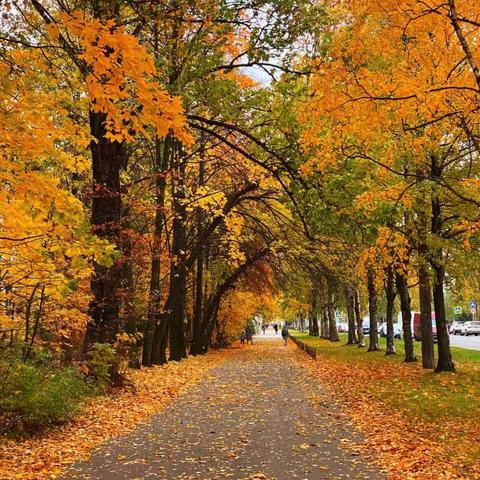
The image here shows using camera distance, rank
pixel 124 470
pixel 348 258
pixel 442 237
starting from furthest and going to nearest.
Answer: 1. pixel 348 258
2. pixel 442 237
3. pixel 124 470

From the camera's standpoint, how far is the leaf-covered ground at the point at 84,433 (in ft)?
22.2

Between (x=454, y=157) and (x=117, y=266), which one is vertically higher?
(x=454, y=157)

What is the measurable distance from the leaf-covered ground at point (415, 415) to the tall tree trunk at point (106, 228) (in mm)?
5570

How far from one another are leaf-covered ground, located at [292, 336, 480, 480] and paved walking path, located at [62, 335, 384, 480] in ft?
1.58

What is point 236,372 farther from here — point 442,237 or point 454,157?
point 454,157

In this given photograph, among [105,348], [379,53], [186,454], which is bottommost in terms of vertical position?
[186,454]

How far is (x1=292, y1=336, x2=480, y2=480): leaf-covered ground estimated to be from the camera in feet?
22.4

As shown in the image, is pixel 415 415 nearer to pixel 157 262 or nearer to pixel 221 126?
pixel 221 126

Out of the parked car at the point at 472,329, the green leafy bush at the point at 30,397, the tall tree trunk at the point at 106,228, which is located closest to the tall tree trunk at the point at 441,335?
the tall tree trunk at the point at 106,228

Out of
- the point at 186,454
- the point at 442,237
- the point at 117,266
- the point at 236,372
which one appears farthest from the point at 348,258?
the point at 186,454

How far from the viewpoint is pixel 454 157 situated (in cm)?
1634

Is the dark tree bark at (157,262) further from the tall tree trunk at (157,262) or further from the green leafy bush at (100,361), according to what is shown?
the green leafy bush at (100,361)

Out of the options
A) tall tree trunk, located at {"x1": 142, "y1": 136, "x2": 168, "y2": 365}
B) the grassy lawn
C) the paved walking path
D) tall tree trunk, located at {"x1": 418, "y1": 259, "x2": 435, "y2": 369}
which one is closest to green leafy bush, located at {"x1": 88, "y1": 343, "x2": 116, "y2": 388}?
the paved walking path

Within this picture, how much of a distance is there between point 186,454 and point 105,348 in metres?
4.96
